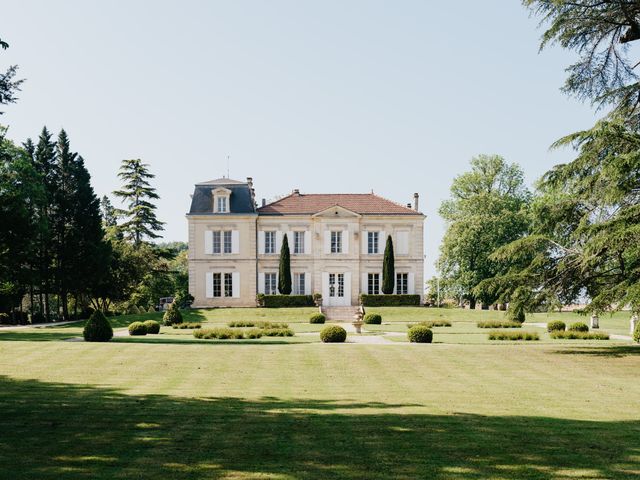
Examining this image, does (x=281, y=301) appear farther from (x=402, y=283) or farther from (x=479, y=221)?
(x=479, y=221)

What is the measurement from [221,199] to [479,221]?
19634 millimetres

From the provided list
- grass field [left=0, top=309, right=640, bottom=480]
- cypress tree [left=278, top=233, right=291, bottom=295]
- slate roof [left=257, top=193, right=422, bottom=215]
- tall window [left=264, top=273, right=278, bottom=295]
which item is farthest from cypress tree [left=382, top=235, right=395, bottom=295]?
grass field [left=0, top=309, right=640, bottom=480]

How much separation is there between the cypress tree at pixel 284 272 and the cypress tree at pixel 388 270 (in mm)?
6764

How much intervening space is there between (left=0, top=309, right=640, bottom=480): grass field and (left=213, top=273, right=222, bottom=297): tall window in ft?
89.4

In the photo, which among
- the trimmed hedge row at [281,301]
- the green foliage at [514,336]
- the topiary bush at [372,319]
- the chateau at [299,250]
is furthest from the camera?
the chateau at [299,250]

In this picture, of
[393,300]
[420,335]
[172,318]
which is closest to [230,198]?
[393,300]

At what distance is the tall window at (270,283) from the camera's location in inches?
1828

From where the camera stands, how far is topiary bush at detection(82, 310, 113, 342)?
72.2 feet

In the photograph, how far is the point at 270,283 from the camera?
46469mm

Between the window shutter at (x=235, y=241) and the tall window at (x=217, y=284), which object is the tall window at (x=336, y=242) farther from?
the tall window at (x=217, y=284)

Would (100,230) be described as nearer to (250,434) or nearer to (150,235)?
(150,235)

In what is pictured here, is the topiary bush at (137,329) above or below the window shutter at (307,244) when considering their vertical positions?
below

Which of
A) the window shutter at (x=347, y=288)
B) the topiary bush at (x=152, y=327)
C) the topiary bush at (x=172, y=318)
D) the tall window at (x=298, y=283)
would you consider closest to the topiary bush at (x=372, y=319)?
the topiary bush at (x=172, y=318)

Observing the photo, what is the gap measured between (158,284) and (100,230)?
38.2 ft
